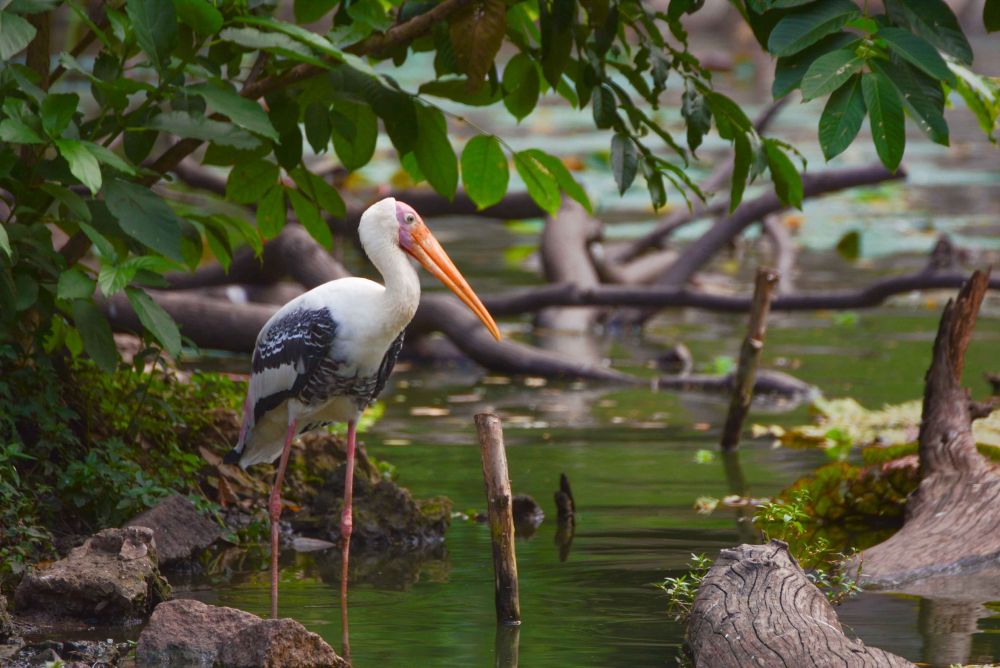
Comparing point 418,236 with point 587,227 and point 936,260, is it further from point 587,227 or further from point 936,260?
point 587,227

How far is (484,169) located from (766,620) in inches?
108

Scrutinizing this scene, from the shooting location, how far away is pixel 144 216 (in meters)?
5.99

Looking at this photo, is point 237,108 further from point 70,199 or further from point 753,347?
point 753,347

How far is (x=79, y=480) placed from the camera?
6.65 meters

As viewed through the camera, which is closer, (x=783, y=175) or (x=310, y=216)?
(x=783, y=175)

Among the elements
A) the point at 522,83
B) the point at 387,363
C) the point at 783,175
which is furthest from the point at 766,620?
the point at 522,83

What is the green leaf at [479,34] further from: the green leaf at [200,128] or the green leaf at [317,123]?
the green leaf at [200,128]

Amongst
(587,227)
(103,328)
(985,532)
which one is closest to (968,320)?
(985,532)

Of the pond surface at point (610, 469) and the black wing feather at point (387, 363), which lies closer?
the pond surface at point (610, 469)

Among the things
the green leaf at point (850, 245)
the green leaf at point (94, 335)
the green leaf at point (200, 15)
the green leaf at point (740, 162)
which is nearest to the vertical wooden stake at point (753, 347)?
the green leaf at point (740, 162)

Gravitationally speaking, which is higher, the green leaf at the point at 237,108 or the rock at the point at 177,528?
the green leaf at the point at 237,108

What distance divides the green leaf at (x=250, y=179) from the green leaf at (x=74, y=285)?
115 cm

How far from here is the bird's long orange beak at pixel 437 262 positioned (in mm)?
6348

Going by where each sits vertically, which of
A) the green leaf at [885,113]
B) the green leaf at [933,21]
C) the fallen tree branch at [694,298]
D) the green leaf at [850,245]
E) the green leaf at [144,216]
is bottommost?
the green leaf at [885,113]
